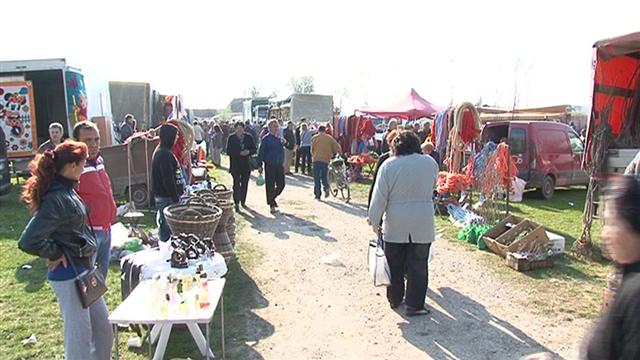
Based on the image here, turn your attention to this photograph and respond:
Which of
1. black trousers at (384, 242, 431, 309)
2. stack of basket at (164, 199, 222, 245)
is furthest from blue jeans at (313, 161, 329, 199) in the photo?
black trousers at (384, 242, 431, 309)

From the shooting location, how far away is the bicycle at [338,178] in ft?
42.1

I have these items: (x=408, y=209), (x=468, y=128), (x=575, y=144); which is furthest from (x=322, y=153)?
(x=408, y=209)

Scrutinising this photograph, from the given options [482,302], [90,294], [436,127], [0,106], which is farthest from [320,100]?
[90,294]

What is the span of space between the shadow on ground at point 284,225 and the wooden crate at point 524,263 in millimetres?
2897

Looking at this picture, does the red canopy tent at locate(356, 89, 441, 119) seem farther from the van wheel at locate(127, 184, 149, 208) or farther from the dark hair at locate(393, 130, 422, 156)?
the dark hair at locate(393, 130, 422, 156)

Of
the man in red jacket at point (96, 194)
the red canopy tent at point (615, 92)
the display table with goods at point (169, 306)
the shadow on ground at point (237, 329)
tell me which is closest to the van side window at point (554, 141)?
the red canopy tent at point (615, 92)

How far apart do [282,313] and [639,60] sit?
→ 260 inches

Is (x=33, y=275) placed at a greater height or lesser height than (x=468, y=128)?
lesser

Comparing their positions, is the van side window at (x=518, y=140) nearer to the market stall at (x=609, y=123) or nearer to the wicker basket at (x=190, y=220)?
the market stall at (x=609, y=123)

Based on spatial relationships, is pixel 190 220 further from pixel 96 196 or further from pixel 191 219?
pixel 96 196

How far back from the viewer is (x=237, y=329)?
504 cm

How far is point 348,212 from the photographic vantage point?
11.2m

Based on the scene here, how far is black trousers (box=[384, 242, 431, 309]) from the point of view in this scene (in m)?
5.30

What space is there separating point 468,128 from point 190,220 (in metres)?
6.90
